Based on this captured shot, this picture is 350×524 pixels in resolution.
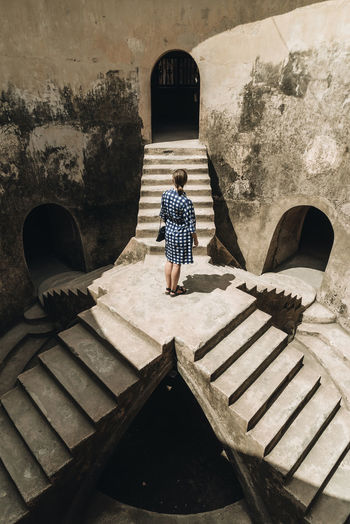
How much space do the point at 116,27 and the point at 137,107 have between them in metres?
1.62

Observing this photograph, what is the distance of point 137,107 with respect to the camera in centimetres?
799

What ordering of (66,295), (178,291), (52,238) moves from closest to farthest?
(178,291) < (66,295) < (52,238)

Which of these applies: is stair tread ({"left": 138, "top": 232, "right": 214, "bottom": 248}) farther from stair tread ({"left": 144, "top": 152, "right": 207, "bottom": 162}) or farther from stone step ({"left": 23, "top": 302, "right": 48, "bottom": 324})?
stone step ({"left": 23, "top": 302, "right": 48, "bottom": 324})

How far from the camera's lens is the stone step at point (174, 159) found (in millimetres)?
7695

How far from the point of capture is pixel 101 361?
4555 mm

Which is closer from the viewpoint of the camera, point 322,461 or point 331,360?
point 322,461

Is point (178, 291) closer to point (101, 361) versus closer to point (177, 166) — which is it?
point (101, 361)

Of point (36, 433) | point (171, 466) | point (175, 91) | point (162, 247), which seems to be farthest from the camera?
point (175, 91)

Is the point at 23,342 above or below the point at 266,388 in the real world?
below

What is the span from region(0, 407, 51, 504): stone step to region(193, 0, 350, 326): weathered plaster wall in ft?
21.6

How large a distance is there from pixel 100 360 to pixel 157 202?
3678mm

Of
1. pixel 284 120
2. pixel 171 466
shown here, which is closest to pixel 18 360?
pixel 171 466

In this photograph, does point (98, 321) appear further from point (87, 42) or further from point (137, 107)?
point (87, 42)

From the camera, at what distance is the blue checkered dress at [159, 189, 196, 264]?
469 cm
